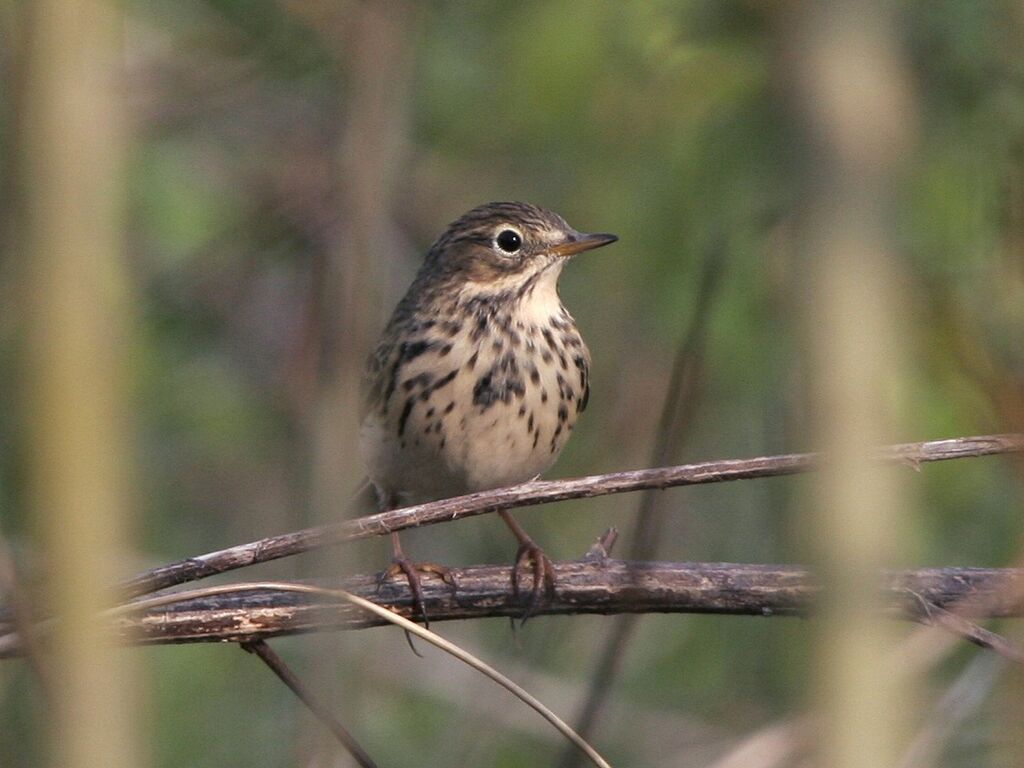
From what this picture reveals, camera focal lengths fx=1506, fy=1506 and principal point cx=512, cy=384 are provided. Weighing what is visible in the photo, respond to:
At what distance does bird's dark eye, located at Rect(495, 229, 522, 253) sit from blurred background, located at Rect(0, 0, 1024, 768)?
0.38m

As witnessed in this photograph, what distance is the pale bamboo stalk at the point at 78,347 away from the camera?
79cm

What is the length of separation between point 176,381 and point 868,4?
236 inches

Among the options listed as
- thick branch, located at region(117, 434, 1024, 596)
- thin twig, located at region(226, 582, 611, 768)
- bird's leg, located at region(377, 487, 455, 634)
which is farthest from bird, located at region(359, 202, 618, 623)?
thin twig, located at region(226, 582, 611, 768)

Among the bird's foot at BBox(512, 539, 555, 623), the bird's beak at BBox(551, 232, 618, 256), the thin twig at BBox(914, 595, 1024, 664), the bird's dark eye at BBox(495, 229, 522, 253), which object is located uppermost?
the bird's dark eye at BBox(495, 229, 522, 253)

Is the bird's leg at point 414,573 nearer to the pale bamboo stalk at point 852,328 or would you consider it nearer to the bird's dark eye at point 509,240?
the bird's dark eye at point 509,240

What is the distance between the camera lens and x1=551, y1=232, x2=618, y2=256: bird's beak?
5152 millimetres

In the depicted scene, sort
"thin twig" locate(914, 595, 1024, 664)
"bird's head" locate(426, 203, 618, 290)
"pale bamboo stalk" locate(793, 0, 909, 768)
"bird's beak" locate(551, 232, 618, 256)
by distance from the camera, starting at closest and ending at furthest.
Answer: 1. "pale bamboo stalk" locate(793, 0, 909, 768)
2. "thin twig" locate(914, 595, 1024, 664)
3. "bird's beak" locate(551, 232, 618, 256)
4. "bird's head" locate(426, 203, 618, 290)

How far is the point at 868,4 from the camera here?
2.38ft

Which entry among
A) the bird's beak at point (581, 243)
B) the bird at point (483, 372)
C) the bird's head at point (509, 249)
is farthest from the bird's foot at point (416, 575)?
the bird's head at point (509, 249)

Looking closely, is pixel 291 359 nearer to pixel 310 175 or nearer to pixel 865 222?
pixel 310 175

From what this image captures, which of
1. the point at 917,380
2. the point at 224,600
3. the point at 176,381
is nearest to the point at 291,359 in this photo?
the point at 176,381

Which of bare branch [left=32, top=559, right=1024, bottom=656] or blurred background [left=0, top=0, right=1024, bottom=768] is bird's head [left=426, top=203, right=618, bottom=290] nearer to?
blurred background [left=0, top=0, right=1024, bottom=768]

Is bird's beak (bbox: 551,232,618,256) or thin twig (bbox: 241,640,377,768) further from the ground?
bird's beak (bbox: 551,232,618,256)

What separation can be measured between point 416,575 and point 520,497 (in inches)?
48.2
